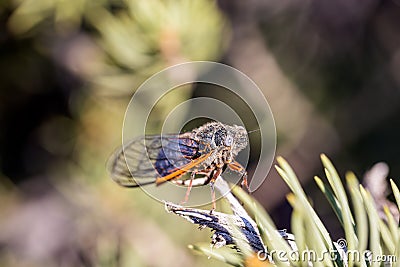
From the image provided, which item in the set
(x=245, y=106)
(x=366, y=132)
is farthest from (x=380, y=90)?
(x=245, y=106)

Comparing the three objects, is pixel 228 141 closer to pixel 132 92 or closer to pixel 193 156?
pixel 193 156

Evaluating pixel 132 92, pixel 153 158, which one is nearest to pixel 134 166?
pixel 153 158

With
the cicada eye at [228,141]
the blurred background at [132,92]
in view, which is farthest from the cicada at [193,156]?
the blurred background at [132,92]

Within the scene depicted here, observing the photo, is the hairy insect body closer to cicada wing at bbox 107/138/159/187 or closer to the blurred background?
cicada wing at bbox 107/138/159/187

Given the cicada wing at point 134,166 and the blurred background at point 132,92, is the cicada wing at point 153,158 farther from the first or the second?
the blurred background at point 132,92

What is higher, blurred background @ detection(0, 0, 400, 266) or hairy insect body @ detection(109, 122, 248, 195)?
blurred background @ detection(0, 0, 400, 266)

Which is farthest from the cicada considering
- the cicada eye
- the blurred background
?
the blurred background

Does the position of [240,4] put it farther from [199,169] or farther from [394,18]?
[199,169]
